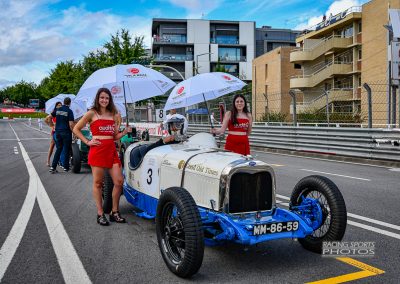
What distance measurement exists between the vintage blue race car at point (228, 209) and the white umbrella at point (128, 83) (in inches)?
90.3

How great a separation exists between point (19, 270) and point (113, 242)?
1.12 metres

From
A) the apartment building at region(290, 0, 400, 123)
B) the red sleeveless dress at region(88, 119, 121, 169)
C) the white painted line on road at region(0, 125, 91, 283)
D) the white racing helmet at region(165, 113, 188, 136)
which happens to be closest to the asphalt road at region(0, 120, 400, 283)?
the white painted line on road at region(0, 125, 91, 283)

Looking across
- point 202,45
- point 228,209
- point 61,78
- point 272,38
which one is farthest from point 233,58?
point 228,209

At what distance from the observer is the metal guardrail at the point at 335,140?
12.7 meters

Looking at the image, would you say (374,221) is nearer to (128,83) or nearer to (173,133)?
(173,133)

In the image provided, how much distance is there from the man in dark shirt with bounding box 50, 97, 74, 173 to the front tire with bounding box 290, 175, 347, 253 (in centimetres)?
746

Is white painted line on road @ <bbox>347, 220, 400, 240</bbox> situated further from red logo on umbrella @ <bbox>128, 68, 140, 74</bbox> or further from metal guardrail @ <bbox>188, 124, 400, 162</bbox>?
metal guardrail @ <bbox>188, 124, 400, 162</bbox>

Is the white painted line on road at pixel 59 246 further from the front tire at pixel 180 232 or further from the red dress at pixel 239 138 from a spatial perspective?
the red dress at pixel 239 138

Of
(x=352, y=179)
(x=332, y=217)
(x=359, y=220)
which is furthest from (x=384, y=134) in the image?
(x=332, y=217)

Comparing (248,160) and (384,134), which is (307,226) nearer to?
(248,160)

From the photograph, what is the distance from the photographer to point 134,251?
15.3 feet

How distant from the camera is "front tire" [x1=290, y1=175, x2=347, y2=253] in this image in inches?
172

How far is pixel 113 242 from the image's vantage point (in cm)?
498

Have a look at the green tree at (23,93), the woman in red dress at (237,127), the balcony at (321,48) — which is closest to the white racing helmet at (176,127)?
the woman in red dress at (237,127)
